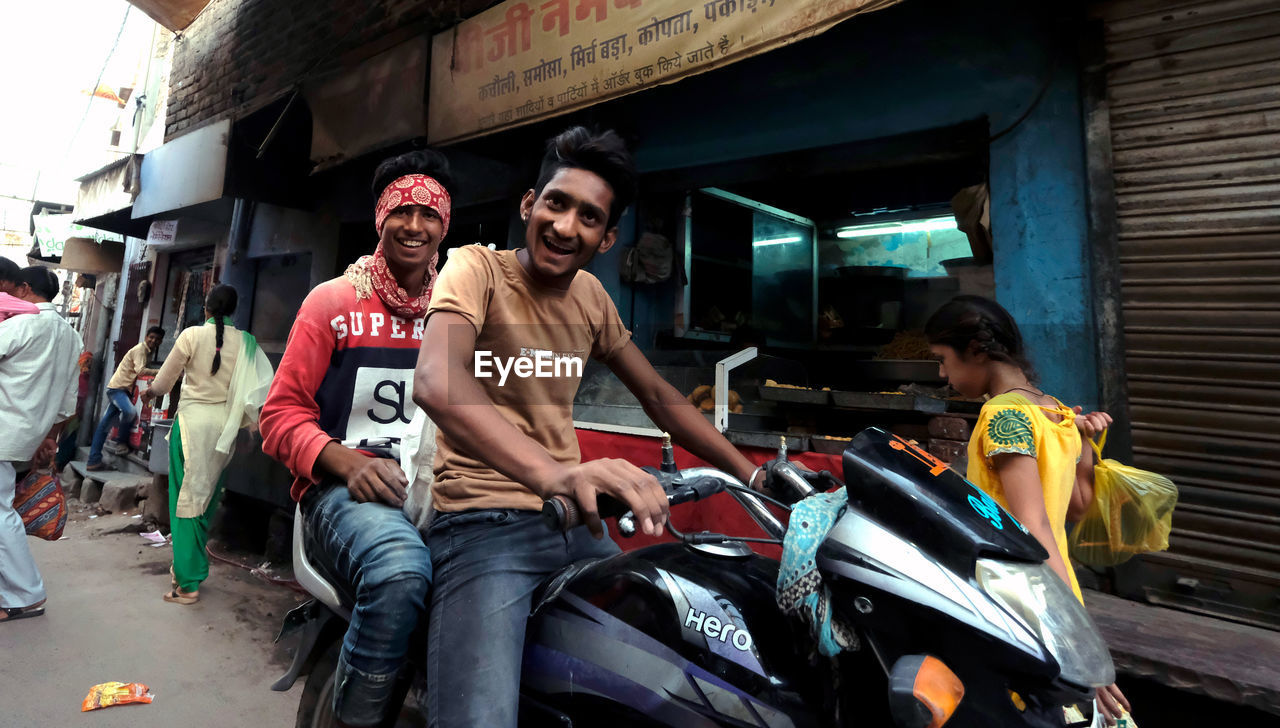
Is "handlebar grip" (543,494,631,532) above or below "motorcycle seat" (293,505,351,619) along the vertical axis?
above

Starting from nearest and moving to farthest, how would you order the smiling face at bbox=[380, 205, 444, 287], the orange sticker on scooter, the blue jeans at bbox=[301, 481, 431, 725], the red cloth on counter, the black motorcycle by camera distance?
the black motorcycle < the orange sticker on scooter < the blue jeans at bbox=[301, 481, 431, 725] < the smiling face at bbox=[380, 205, 444, 287] < the red cloth on counter

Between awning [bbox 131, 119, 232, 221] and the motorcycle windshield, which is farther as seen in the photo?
awning [bbox 131, 119, 232, 221]

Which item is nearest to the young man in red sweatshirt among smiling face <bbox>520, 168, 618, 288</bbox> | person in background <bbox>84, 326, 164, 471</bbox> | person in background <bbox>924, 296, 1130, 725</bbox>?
smiling face <bbox>520, 168, 618, 288</bbox>

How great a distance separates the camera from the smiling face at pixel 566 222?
1.58 metres

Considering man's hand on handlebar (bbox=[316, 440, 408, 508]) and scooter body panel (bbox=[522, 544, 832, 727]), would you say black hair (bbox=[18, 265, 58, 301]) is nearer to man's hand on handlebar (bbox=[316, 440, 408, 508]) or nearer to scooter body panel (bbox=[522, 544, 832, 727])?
man's hand on handlebar (bbox=[316, 440, 408, 508])

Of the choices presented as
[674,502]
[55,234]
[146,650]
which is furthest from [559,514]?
[55,234]

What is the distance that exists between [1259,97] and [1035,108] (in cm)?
91

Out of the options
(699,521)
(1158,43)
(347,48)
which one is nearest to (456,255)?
(699,521)

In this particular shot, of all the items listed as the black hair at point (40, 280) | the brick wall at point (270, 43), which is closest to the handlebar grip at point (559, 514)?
the black hair at point (40, 280)

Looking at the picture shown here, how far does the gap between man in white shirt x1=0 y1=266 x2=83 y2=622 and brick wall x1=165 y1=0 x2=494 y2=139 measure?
338 centimetres

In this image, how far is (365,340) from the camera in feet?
7.13

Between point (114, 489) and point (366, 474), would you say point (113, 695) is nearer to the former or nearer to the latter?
point (366, 474)

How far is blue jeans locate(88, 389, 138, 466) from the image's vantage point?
26.9 feet

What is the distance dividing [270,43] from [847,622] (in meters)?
9.78
